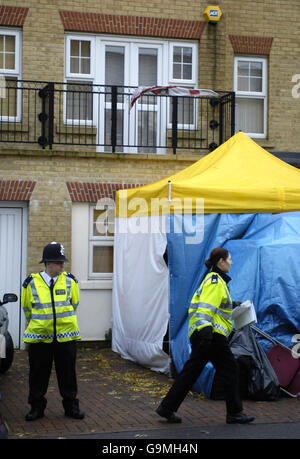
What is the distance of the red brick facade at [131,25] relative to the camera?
14.1 metres

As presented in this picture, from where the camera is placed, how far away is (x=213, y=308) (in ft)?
25.8

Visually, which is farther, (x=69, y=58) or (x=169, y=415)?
(x=69, y=58)

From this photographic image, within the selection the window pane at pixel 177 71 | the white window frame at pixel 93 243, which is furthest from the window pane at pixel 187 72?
the white window frame at pixel 93 243

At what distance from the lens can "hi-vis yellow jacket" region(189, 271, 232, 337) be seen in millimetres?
7859

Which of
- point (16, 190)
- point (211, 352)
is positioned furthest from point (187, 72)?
point (211, 352)

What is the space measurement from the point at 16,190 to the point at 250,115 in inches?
202

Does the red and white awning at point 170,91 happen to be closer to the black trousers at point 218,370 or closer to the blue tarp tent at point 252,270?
the blue tarp tent at point 252,270

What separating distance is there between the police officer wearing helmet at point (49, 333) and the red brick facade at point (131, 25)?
282 inches

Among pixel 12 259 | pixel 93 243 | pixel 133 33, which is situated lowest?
pixel 12 259

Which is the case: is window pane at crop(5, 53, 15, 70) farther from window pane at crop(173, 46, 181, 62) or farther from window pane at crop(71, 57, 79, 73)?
window pane at crop(173, 46, 181, 62)

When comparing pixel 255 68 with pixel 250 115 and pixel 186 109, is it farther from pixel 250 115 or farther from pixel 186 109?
pixel 186 109

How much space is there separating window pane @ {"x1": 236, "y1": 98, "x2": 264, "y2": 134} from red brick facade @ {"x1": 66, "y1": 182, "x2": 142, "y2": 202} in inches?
126

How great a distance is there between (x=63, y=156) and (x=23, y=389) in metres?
4.91

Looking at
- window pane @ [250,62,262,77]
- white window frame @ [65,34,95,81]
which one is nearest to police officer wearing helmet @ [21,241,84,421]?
white window frame @ [65,34,95,81]
